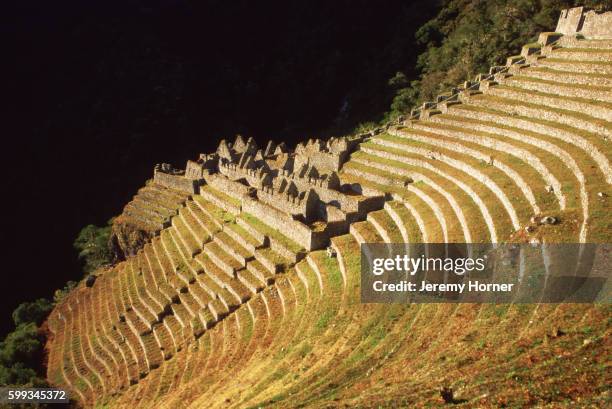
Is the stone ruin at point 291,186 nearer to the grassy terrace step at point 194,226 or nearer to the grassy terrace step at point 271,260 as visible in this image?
the grassy terrace step at point 271,260

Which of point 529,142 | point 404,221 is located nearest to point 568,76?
point 529,142

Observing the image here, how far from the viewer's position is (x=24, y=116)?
71812 millimetres

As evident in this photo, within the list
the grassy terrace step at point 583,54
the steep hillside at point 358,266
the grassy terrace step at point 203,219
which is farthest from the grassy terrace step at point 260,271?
the grassy terrace step at point 583,54

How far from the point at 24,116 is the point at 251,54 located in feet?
109

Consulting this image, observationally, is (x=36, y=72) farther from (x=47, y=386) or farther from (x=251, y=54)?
(x=47, y=386)

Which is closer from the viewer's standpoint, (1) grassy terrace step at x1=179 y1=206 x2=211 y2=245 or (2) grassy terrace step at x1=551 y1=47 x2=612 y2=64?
(2) grassy terrace step at x1=551 y1=47 x2=612 y2=64

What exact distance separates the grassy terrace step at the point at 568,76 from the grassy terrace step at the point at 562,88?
231 millimetres

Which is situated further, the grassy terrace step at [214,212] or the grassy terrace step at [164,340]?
the grassy terrace step at [214,212]

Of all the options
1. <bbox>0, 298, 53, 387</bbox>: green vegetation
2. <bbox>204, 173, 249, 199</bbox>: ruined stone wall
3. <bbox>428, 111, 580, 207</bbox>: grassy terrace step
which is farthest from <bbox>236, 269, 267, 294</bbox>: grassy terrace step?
<bbox>428, 111, 580, 207</bbox>: grassy terrace step

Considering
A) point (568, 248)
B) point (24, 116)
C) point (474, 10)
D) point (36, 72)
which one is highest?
point (36, 72)

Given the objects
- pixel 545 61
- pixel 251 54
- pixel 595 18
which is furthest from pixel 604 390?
pixel 251 54

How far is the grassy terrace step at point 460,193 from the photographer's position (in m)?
17.3

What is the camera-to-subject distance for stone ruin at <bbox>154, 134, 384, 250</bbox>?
23.7 metres

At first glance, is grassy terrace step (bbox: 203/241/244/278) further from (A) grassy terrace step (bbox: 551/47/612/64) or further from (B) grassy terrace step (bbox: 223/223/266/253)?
(A) grassy terrace step (bbox: 551/47/612/64)
